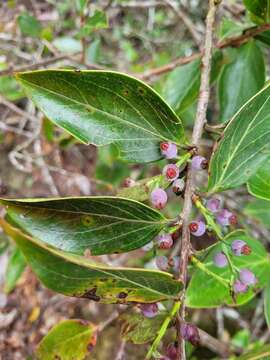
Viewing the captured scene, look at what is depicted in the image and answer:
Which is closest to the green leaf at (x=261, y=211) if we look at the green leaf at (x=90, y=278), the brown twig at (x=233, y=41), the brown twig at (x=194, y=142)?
the brown twig at (x=233, y=41)

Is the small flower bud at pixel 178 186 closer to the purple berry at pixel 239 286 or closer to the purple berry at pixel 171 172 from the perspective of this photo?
the purple berry at pixel 171 172

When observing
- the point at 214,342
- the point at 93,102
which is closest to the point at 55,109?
the point at 93,102

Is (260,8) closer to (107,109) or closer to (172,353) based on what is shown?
(107,109)

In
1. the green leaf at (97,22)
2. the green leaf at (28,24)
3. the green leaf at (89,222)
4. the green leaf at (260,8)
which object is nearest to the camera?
the green leaf at (89,222)

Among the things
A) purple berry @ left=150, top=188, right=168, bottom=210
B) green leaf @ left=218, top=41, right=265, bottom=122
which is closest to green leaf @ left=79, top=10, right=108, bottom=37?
green leaf @ left=218, top=41, right=265, bottom=122

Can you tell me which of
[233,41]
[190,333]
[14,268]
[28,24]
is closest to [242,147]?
[190,333]

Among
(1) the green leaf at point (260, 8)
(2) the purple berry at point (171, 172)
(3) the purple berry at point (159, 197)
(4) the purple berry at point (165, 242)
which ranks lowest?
(4) the purple berry at point (165, 242)
